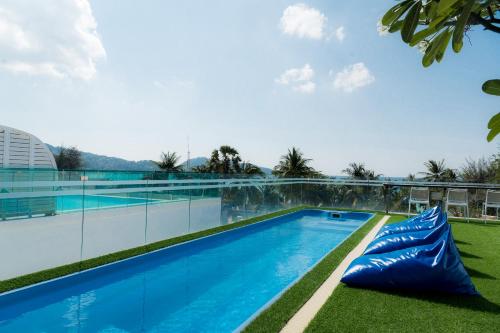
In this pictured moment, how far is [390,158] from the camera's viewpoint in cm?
2072

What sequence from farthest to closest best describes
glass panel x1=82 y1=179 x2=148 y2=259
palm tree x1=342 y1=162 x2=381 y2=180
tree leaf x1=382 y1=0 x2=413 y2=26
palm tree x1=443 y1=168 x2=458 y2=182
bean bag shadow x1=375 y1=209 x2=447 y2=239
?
palm tree x1=443 y1=168 x2=458 y2=182
palm tree x1=342 y1=162 x2=381 y2=180
glass panel x1=82 y1=179 x2=148 y2=259
bean bag shadow x1=375 y1=209 x2=447 y2=239
tree leaf x1=382 y1=0 x2=413 y2=26

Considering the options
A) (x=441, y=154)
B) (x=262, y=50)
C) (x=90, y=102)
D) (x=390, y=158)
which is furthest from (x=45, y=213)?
(x=441, y=154)

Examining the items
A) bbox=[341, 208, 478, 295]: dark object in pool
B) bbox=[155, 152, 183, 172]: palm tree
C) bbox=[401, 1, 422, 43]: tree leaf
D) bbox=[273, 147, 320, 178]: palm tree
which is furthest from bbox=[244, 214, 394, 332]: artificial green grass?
bbox=[155, 152, 183, 172]: palm tree

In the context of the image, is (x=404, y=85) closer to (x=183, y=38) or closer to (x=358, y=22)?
(x=358, y=22)

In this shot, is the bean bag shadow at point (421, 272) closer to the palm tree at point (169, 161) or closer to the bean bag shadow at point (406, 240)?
the bean bag shadow at point (406, 240)

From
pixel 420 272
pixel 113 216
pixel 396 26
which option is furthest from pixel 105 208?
pixel 396 26

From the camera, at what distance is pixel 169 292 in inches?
207

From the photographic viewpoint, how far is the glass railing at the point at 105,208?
570 cm

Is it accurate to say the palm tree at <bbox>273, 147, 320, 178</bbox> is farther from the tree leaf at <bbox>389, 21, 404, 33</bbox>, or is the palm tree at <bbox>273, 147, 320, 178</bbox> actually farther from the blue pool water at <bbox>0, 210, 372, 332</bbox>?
the tree leaf at <bbox>389, 21, 404, 33</bbox>

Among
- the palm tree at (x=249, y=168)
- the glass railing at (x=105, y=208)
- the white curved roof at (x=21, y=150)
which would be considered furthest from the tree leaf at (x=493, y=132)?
the palm tree at (x=249, y=168)

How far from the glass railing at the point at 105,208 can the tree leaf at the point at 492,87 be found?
5806mm

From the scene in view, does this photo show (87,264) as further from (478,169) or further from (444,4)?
(478,169)

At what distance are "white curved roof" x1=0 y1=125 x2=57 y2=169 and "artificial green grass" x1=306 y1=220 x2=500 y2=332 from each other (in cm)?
1299

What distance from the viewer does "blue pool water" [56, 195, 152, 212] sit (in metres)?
6.83
